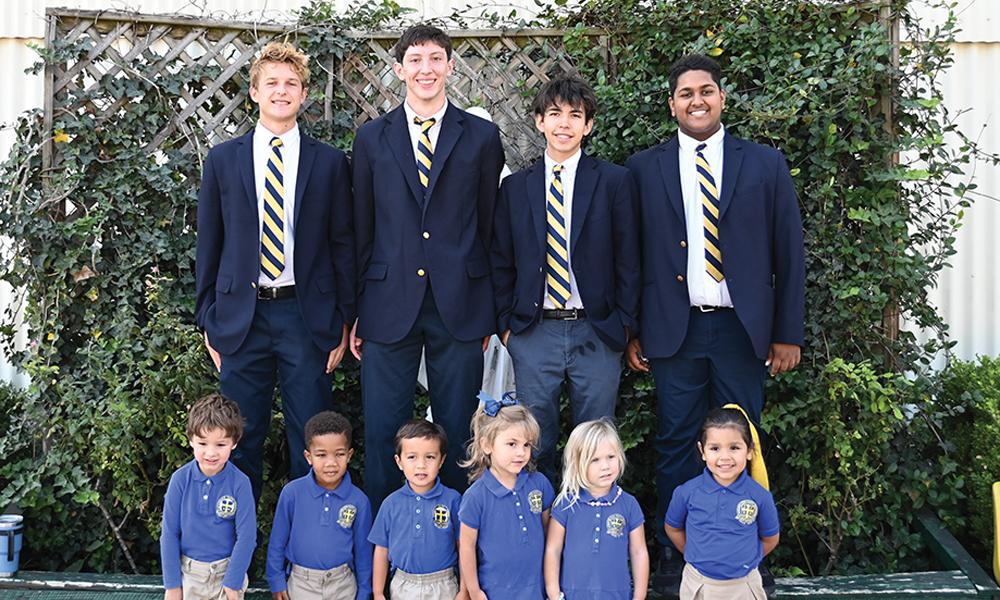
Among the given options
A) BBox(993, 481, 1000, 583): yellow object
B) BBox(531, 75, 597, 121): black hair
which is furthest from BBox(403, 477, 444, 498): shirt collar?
BBox(993, 481, 1000, 583): yellow object

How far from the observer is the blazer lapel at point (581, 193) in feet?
12.0

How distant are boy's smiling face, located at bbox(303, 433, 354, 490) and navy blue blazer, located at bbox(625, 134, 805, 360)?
113 centimetres

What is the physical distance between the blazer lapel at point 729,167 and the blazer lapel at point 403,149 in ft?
3.50

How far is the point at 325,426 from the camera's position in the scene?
3533mm

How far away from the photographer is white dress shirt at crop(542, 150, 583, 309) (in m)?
3.66

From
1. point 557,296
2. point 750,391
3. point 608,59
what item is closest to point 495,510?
point 557,296

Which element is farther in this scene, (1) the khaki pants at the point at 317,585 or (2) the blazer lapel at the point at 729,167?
(2) the blazer lapel at the point at 729,167

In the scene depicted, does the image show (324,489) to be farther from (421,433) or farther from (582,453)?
(582,453)

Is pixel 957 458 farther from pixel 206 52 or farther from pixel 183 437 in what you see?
pixel 206 52

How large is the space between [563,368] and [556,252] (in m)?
0.41

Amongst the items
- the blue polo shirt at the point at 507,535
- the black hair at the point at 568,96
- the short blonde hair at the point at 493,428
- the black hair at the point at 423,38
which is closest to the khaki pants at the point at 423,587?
the blue polo shirt at the point at 507,535

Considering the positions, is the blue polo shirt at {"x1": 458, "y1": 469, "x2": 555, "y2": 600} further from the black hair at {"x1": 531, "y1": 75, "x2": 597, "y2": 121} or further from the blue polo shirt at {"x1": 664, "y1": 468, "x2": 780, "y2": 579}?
the black hair at {"x1": 531, "y1": 75, "x2": 597, "y2": 121}

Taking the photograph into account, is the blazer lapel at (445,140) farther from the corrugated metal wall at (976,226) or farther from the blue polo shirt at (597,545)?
the corrugated metal wall at (976,226)

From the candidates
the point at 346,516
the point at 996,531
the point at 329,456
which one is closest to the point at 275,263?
the point at 329,456
